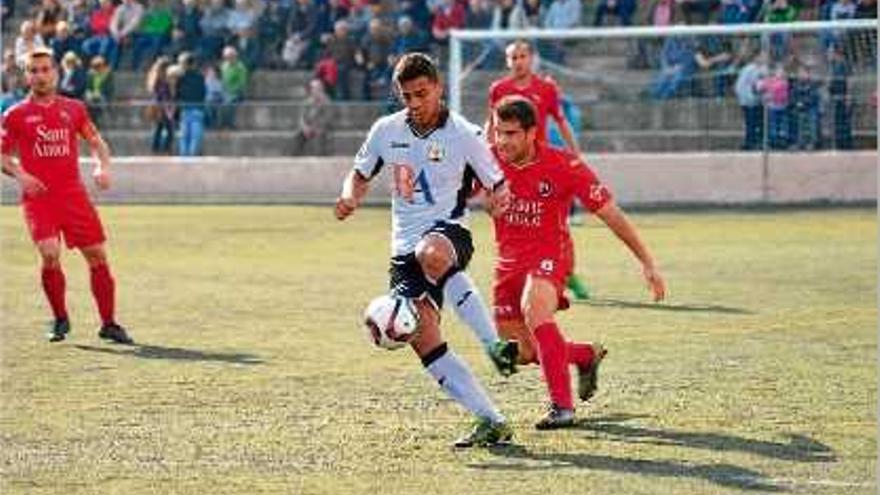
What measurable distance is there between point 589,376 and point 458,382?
3.82ft

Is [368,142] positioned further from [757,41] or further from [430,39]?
[430,39]

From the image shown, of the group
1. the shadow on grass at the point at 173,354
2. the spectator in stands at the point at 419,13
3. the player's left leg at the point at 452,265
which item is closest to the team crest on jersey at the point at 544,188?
the player's left leg at the point at 452,265

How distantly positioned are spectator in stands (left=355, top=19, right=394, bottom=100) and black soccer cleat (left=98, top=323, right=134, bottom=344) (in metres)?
16.6

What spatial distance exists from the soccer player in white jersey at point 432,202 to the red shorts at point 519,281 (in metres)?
0.48

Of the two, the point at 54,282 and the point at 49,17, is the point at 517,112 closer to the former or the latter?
the point at 54,282

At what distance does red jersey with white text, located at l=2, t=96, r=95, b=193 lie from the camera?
14266 mm

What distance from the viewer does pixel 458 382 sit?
9.56m

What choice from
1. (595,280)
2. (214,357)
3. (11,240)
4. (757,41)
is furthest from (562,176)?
(757,41)

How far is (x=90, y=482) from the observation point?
28.3 feet

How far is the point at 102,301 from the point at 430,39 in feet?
59.1

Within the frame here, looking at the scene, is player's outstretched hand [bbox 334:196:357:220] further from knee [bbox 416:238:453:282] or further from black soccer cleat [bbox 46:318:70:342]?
black soccer cleat [bbox 46:318:70:342]

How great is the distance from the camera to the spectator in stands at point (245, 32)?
3272cm

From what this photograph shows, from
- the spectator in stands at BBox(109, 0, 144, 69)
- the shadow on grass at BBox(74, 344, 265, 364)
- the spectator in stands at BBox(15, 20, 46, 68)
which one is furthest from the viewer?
the spectator in stands at BBox(109, 0, 144, 69)

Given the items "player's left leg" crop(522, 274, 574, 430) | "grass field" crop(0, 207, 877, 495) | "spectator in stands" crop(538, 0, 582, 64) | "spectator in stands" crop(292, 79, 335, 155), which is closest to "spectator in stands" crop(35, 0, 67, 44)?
"spectator in stands" crop(292, 79, 335, 155)
